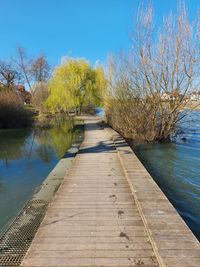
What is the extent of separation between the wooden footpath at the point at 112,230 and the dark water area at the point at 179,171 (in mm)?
873

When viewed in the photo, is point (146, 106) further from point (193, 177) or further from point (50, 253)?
point (50, 253)

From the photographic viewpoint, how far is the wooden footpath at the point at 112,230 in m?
2.50

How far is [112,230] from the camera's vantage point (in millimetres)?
3131

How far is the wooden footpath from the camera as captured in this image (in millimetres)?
2504

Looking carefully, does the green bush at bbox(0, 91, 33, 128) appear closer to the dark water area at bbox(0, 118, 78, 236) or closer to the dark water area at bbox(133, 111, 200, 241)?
the dark water area at bbox(0, 118, 78, 236)

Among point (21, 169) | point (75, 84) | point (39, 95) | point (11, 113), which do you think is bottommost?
point (21, 169)

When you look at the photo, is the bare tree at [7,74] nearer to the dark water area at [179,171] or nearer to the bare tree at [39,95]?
the bare tree at [39,95]

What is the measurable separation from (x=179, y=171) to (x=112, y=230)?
4799 millimetres

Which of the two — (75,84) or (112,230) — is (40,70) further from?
(112,230)

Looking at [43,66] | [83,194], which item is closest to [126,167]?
[83,194]

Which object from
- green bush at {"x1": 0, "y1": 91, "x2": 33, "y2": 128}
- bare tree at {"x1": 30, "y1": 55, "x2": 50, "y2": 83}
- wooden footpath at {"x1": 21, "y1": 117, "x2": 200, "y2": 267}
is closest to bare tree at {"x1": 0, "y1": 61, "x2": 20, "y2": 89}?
bare tree at {"x1": 30, "y1": 55, "x2": 50, "y2": 83}

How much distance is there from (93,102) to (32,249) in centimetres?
2374

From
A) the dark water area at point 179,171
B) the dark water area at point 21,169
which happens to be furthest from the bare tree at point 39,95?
the dark water area at point 179,171

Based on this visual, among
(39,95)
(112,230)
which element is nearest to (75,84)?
(39,95)
